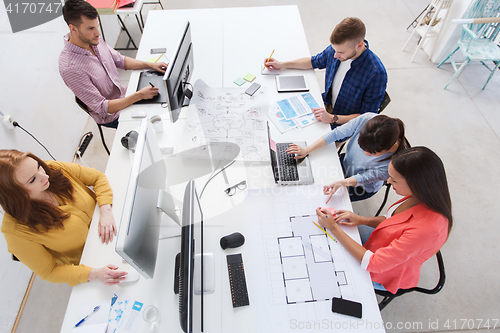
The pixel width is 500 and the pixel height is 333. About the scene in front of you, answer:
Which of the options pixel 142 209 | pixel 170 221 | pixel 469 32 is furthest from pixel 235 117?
pixel 469 32

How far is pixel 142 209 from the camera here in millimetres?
1133

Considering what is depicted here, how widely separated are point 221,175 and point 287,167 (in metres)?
0.43

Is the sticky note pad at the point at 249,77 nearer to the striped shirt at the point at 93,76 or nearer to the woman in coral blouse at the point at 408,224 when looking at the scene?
the striped shirt at the point at 93,76

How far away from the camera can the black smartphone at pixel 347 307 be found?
131cm

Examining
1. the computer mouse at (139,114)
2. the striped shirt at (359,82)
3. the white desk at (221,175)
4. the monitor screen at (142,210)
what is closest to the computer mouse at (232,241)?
the white desk at (221,175)

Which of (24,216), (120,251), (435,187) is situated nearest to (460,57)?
(435,187)

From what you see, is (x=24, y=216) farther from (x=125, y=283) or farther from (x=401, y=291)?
(x=401, y=291)

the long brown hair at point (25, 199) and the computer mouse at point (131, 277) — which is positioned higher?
the long brown hair at point (25, 199)

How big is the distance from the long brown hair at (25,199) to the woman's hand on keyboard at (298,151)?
1.33m

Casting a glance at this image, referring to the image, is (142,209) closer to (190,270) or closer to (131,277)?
(190,270)

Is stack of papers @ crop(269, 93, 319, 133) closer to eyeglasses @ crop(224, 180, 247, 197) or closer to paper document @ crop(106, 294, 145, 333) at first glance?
eyeglasses @ crop(224, 180, 247, 197)

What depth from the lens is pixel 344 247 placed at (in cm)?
150

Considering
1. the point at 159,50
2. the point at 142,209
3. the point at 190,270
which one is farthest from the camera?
the point at 159,50

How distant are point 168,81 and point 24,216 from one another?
97cm
